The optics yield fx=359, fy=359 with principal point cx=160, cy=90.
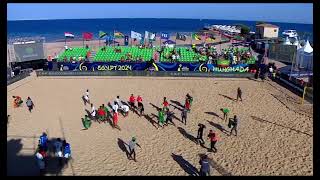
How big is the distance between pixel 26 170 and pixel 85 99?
8821mm

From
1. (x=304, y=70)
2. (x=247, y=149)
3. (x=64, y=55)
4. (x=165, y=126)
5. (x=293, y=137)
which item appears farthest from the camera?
(x=64, y=55)

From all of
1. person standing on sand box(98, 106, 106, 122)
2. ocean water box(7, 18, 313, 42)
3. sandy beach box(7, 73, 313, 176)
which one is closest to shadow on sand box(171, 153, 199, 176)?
sandy beach box(7, 73, 313, 176)

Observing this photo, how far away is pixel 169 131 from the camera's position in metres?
17.0

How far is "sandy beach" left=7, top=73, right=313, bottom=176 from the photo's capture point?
44.1ft

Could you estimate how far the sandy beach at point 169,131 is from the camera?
13453 mm

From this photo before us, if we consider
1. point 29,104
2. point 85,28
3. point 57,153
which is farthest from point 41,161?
point 85,28

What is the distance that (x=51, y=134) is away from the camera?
16.6 m

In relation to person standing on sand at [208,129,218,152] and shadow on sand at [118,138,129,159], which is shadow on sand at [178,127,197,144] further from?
shadow on sand at [118,138,129,159]

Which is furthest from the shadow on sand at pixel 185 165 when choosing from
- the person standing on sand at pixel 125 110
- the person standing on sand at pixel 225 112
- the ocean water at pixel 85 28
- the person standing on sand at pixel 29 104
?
the ocean water at pixel 85 28

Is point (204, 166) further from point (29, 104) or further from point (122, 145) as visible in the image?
point (29, 104)

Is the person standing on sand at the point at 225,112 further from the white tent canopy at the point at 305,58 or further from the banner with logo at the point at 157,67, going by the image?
the white tent canopy at the point at 305,58
